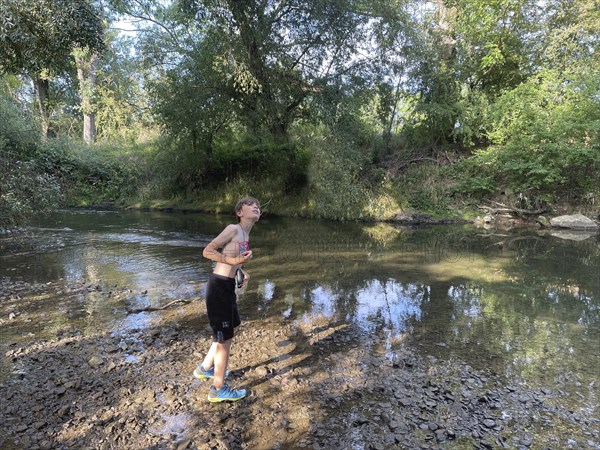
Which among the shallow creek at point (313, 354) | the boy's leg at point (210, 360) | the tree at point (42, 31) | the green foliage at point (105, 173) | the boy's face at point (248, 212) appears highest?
the tree at point (42, 31)

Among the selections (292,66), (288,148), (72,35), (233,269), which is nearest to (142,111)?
(288,148)

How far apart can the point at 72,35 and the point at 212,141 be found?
15.6 metres

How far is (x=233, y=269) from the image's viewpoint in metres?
3.92

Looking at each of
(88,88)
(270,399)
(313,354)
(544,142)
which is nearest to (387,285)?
(313,354)

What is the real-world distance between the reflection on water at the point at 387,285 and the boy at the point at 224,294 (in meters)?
2.41

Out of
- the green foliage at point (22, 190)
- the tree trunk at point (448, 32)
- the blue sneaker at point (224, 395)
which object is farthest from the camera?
the tree trunk at point (448, 32)

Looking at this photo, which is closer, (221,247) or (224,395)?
(224,395)

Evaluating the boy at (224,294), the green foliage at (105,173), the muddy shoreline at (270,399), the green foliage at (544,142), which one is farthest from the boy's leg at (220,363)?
the green foliage at (105,173)

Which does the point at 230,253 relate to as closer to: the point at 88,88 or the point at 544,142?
the point at 544,142

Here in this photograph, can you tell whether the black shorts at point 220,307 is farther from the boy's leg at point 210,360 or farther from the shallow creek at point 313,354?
the shallow creek at point 313,354

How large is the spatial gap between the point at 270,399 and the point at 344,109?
15240 mm

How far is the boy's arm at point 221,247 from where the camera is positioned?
3.80m

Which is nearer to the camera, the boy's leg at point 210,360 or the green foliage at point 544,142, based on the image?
the boy's leg at point 210,360

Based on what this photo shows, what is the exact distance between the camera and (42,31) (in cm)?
736
